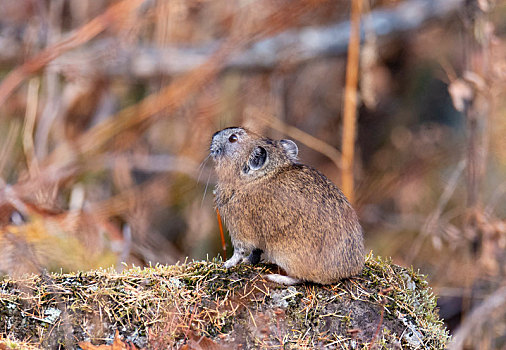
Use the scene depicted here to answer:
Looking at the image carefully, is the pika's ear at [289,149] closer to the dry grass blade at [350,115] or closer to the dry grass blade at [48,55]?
the dry grass blade at [350,115]

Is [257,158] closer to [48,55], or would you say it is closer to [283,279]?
[283,279]

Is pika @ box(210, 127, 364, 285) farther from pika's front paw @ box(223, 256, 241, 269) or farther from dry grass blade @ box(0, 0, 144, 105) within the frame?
dry grass blade @ box(0, 0, 144, 105)

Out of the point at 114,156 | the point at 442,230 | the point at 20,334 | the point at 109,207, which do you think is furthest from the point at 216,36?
the point at 20,334

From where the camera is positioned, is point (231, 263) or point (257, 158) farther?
point (257, 158)

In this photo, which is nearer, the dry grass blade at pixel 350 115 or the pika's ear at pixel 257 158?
the pika's ear at pixel 257 158

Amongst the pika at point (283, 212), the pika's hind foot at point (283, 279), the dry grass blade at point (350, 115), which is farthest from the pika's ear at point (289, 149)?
the dry grass blade at point (350, 115)

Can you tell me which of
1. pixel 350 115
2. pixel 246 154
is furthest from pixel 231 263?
pixel 350 115

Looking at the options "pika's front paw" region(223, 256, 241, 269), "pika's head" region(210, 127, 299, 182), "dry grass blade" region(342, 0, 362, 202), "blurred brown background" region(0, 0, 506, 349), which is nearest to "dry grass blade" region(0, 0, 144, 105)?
"blurred brown background" region(0, 0, 506, 349)
